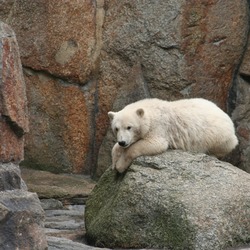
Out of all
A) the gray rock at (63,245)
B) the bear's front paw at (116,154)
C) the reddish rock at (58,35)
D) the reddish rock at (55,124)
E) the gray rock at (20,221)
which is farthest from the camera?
the reddish rock at (55,124)

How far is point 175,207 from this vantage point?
729 centimetres

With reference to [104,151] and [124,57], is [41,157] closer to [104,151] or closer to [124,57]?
[104,151]

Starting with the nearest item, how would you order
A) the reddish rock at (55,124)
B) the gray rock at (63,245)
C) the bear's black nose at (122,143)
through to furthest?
the gray rock at (63,245)
the bear's black nose at (122,143)
the reddish rock at (55,124)

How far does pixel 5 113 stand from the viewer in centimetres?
471

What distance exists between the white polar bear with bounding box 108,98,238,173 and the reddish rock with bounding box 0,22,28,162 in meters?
3.16

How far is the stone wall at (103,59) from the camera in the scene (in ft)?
36.1

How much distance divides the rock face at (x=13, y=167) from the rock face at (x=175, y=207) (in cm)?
256

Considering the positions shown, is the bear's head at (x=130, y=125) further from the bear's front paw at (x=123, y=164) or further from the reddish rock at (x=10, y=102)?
the reddish rock at (x=10, y=102)

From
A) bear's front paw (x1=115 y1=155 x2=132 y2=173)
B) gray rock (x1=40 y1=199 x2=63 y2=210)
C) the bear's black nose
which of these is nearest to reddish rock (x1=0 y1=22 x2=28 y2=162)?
the bear's black nose

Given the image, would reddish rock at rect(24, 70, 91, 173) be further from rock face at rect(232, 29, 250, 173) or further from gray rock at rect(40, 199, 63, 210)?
rock face at rect(232, 29, 250, 173)

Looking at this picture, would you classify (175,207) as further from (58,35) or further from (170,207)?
(58,35)

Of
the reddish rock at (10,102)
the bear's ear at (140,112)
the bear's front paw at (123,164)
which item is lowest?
the bear's front paw at (123,164)

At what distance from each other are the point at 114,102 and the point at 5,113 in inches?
257

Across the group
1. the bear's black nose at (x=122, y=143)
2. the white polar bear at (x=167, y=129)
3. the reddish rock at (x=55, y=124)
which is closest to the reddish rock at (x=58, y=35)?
the reddish rock at (x=55, y=124)
